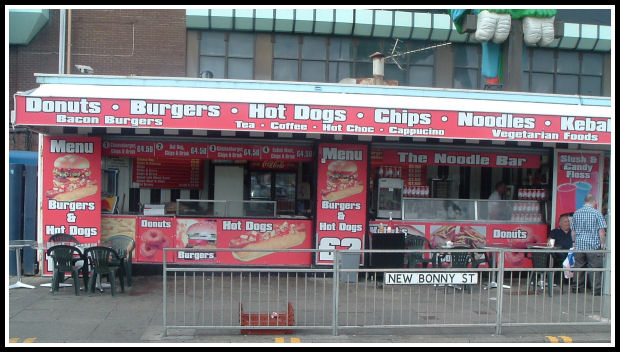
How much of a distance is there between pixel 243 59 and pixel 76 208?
8.24 metres

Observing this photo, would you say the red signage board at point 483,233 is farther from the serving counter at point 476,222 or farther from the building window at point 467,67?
the building window at point 467,67

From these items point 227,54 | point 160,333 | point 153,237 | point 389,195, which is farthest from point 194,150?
point 227,54

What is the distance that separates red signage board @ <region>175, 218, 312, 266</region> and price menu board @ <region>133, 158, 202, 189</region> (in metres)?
1.98

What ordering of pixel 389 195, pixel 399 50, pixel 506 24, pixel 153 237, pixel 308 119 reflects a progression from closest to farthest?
1. pixel 308 119
2. pixel 153 237
3. pixel 389 195
4. pixel 506 24
5. pixel 399 50

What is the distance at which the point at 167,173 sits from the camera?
508 inches

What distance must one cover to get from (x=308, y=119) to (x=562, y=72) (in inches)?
491

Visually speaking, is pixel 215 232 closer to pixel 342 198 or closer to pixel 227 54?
pixel 342 198

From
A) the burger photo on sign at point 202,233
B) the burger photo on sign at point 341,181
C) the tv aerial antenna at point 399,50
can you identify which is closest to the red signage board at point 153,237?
the burger photo on sign at point 202,233

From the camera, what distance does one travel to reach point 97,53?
53.6 ft

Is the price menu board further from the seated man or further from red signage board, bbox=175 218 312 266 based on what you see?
the seated man

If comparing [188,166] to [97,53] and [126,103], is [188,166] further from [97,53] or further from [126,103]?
[97,53]

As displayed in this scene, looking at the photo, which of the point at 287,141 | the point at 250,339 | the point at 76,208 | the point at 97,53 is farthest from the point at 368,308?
the point at 97,53

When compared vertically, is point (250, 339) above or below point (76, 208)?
below

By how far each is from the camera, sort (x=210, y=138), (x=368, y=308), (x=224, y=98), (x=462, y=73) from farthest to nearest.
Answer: (x=462, y=73) < (x=210, y=138) < (x=224, y=98) < (x=368, y=308)
